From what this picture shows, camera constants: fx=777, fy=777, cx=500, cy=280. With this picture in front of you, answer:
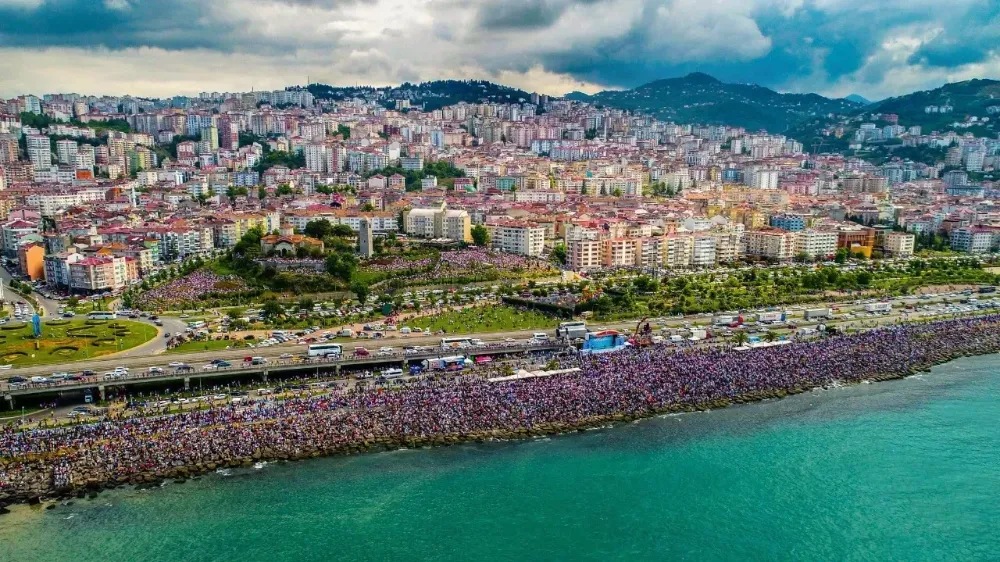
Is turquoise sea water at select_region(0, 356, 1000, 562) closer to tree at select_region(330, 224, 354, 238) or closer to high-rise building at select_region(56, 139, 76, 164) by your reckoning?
tree at select_region(330, 224, 354, 238)

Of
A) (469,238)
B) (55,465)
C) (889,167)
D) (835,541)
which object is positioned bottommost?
(835,541)

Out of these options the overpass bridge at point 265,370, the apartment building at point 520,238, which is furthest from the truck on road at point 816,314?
the apartment building at point 520,238

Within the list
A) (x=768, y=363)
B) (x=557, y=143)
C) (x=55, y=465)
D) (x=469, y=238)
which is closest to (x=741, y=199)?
(x=469, y=238)

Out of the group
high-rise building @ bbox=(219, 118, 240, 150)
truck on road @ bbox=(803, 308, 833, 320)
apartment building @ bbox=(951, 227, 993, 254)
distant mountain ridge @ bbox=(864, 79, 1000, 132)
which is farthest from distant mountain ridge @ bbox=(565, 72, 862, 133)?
truck on road @ bbox=(803, 308, 833, 320)

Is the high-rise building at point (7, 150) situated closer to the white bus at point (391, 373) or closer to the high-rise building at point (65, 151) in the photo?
the high-rise building at point (65, 151)

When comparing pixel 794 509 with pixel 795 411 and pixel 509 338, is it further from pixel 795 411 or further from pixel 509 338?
pixel 509 338

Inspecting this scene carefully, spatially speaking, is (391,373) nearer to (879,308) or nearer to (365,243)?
(365,243)
